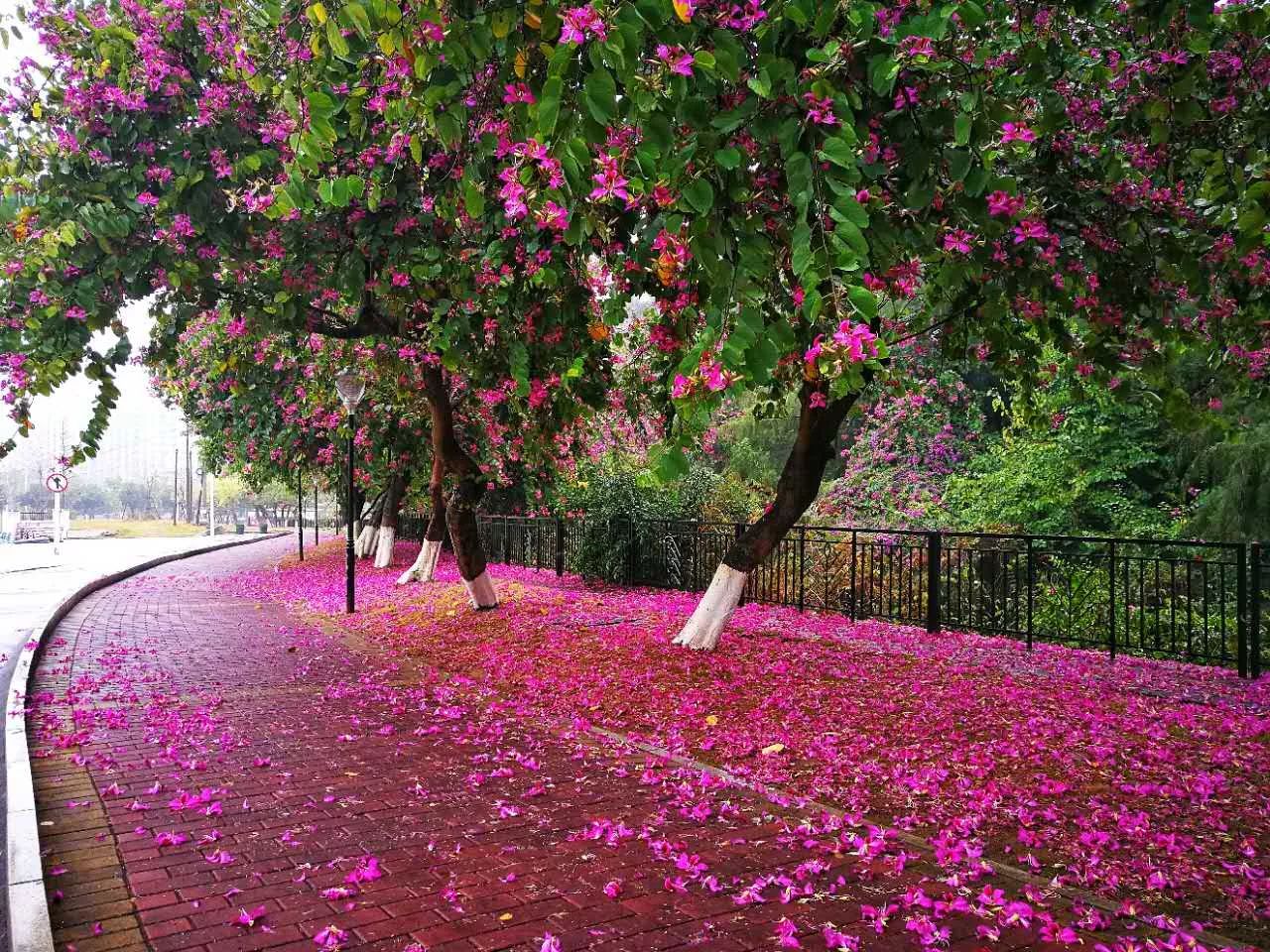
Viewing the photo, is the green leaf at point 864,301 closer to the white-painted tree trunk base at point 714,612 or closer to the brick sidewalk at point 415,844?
the brick sidewalk at point 415,844

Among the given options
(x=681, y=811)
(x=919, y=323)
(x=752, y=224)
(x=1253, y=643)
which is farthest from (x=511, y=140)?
(x=1253, y=643)

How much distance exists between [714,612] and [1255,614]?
196 inches

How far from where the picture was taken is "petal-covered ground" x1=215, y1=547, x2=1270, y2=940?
439cm

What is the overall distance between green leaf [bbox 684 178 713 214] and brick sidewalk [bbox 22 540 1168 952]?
262cm

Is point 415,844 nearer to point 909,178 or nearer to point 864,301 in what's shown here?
point 864,301

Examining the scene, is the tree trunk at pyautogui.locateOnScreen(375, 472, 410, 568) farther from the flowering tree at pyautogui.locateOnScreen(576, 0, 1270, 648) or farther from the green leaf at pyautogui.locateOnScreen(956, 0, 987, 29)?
the green leaf at pyautogui.locateOnScreen(956, 0, 987, 29)

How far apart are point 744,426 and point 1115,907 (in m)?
22.0

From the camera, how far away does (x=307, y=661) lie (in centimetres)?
998

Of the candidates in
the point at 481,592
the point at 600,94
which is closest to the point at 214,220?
the point at 600,94

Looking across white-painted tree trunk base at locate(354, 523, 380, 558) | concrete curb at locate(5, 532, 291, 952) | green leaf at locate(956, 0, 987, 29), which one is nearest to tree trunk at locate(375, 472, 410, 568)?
white-painted tree trunk base at locate(354, 523, 380, 558)

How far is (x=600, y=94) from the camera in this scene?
8.39 feet

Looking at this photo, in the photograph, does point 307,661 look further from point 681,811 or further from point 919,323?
point 919,323

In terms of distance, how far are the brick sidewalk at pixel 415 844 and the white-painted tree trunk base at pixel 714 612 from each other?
252cm

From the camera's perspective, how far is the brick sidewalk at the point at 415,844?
3531 mm
